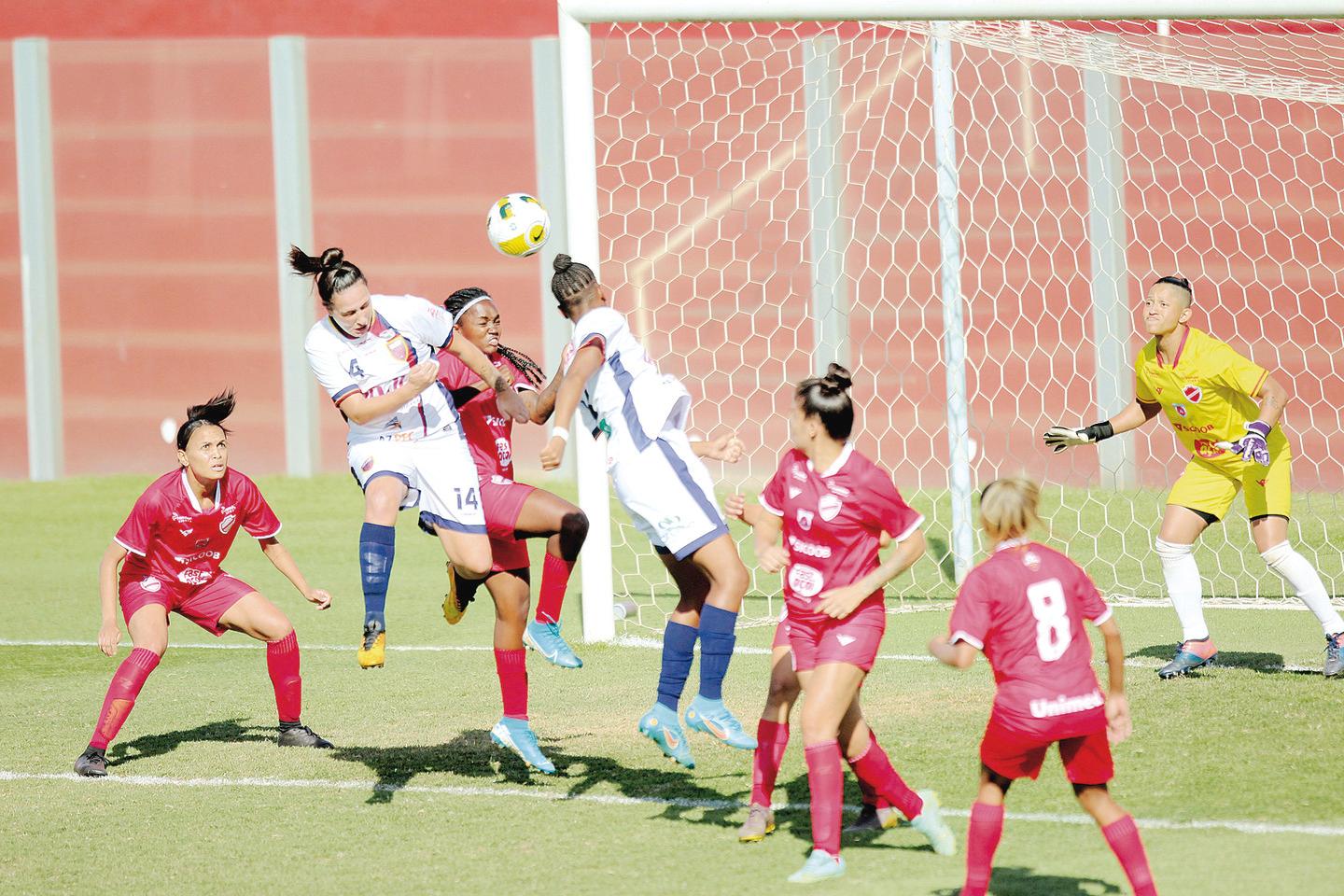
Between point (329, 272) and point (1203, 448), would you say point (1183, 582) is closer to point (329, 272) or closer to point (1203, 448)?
point (1203, 448)

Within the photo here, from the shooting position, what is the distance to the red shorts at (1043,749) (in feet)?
14.9

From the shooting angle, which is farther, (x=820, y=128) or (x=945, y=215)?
(x=820, y=128)

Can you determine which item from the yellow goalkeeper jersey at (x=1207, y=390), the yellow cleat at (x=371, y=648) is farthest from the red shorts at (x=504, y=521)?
the yellow goalkeeper jersey at (x=1207, y=390)

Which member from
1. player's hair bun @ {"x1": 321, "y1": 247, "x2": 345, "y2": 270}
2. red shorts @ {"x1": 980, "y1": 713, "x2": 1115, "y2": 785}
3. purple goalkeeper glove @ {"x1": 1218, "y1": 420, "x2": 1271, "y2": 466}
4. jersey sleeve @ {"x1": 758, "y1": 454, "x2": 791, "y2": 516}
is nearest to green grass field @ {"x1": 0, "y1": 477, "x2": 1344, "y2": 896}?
red shorts @ {"x1": 980, "y1": 713, "x2": 1115, "y2": 785}

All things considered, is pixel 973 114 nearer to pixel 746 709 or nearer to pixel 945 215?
pixel 945 215

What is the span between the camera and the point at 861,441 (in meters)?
14.0

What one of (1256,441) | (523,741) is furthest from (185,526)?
(1256,441)

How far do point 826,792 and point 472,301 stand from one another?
10.9ft

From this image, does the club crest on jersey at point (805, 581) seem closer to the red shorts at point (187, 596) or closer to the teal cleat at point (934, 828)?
the teal cleat at point (934, 828)

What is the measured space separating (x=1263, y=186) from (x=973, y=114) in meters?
2.65

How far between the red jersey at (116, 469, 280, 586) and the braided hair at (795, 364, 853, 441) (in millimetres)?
3279

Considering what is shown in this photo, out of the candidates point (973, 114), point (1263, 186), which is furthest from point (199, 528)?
point (1263, 186)

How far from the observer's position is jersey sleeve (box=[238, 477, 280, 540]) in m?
7.61

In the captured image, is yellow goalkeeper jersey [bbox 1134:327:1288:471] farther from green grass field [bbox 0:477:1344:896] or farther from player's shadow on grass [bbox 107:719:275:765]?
player's shadow on grass [bbox 107:719:275:765]
